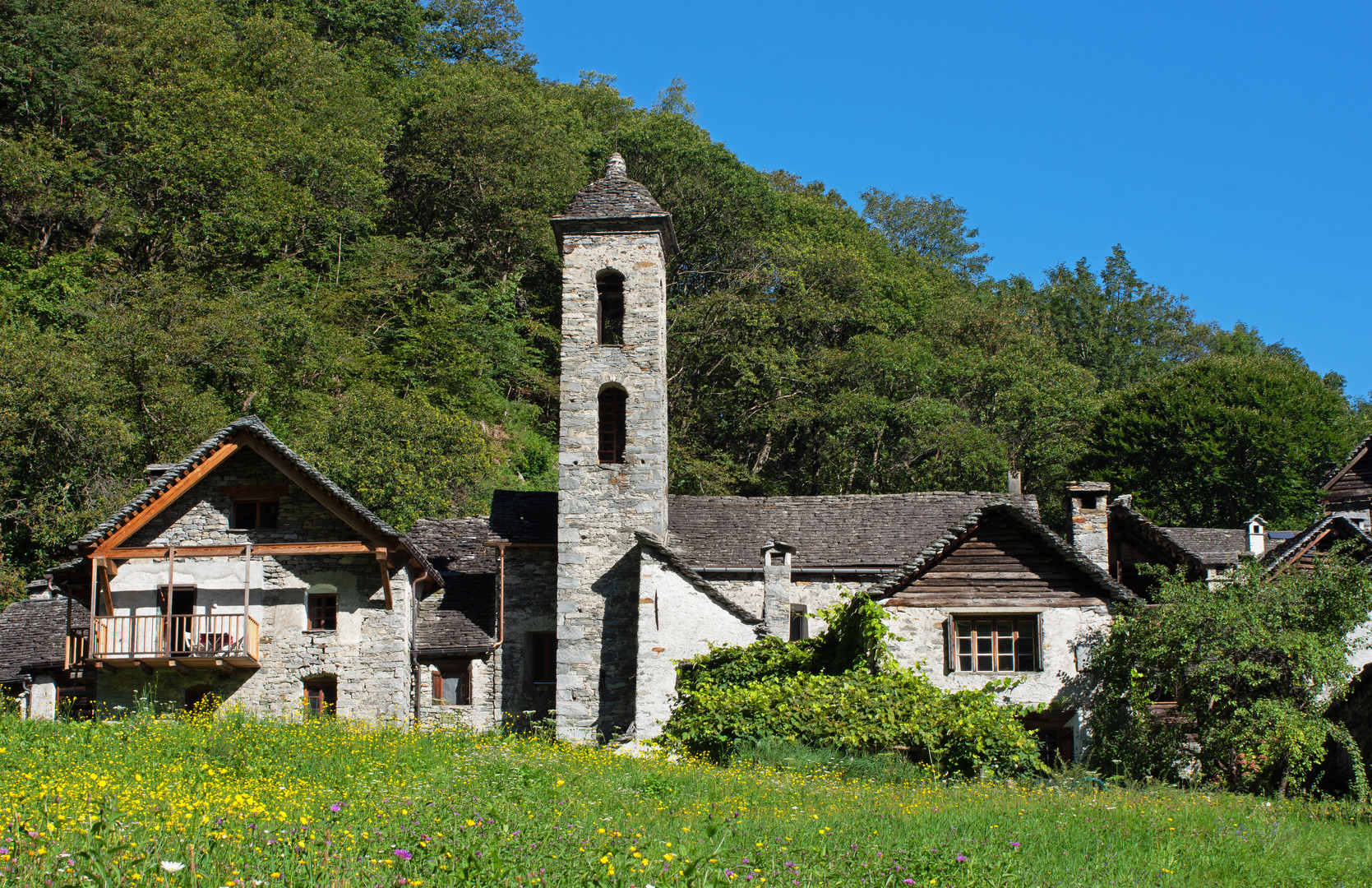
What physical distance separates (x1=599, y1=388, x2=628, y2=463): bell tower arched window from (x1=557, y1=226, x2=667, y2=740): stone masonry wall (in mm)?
401

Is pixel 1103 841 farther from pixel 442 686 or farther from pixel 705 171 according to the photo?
pixel 705 171

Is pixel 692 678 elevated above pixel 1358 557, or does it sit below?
below

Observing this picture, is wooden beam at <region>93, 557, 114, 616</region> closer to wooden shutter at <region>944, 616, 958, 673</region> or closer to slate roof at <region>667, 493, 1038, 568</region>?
slate roof at <region>667, 493, 1038, 568</region>

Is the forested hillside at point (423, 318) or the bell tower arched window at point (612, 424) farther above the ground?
the forested hillside at point (423, 318)

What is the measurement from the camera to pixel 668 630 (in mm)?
22547

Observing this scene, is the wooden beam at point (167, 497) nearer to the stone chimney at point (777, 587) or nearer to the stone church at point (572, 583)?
the stone church at point (572, 583)

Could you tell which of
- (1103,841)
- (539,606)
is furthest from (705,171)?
(1103,841)

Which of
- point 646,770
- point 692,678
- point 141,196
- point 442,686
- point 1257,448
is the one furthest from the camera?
point 1257,448

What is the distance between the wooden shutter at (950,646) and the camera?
2095cm

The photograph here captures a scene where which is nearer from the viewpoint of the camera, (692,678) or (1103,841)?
(1103,841)

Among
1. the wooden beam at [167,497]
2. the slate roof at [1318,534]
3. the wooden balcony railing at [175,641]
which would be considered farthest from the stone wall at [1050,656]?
the wooden beam at [167,497]

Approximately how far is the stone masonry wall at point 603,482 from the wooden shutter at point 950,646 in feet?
20.3

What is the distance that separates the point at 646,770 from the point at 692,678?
6.76m

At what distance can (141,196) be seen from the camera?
38500 millimetres
